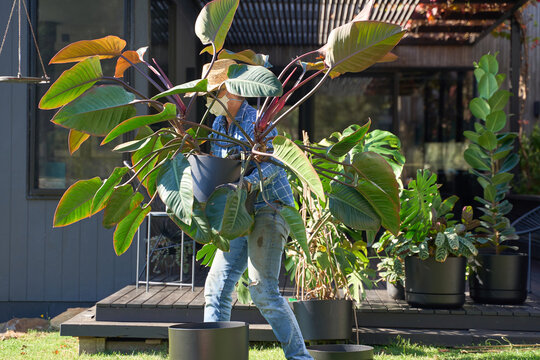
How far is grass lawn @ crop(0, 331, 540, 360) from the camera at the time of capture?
3.69 m

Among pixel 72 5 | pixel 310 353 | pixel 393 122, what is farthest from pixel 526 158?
pixel 310 353

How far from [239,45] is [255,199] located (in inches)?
251

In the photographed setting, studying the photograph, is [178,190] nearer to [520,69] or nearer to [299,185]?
[299,185]

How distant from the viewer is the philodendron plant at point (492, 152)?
4484 mm

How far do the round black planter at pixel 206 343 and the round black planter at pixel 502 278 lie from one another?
2.46 meters

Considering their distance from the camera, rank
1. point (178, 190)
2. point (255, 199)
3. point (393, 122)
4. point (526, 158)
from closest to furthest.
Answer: point (178, 190)
point (255, 199)
point (526, 158)
point (393, 122)

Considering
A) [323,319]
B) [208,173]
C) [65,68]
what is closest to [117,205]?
[208,173]

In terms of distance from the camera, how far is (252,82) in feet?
7.38

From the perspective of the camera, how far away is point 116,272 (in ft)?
18.3

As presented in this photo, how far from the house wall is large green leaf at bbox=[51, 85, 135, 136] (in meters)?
3.41

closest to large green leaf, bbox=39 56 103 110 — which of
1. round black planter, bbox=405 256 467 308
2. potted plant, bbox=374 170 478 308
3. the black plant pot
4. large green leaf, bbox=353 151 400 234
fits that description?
the black plant pot

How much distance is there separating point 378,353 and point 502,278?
1.06 m

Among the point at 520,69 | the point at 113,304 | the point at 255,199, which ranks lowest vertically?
the point at 113,304

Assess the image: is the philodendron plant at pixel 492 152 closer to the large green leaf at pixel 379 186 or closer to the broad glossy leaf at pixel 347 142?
Answer: the large green leaf at pixel 379 186
